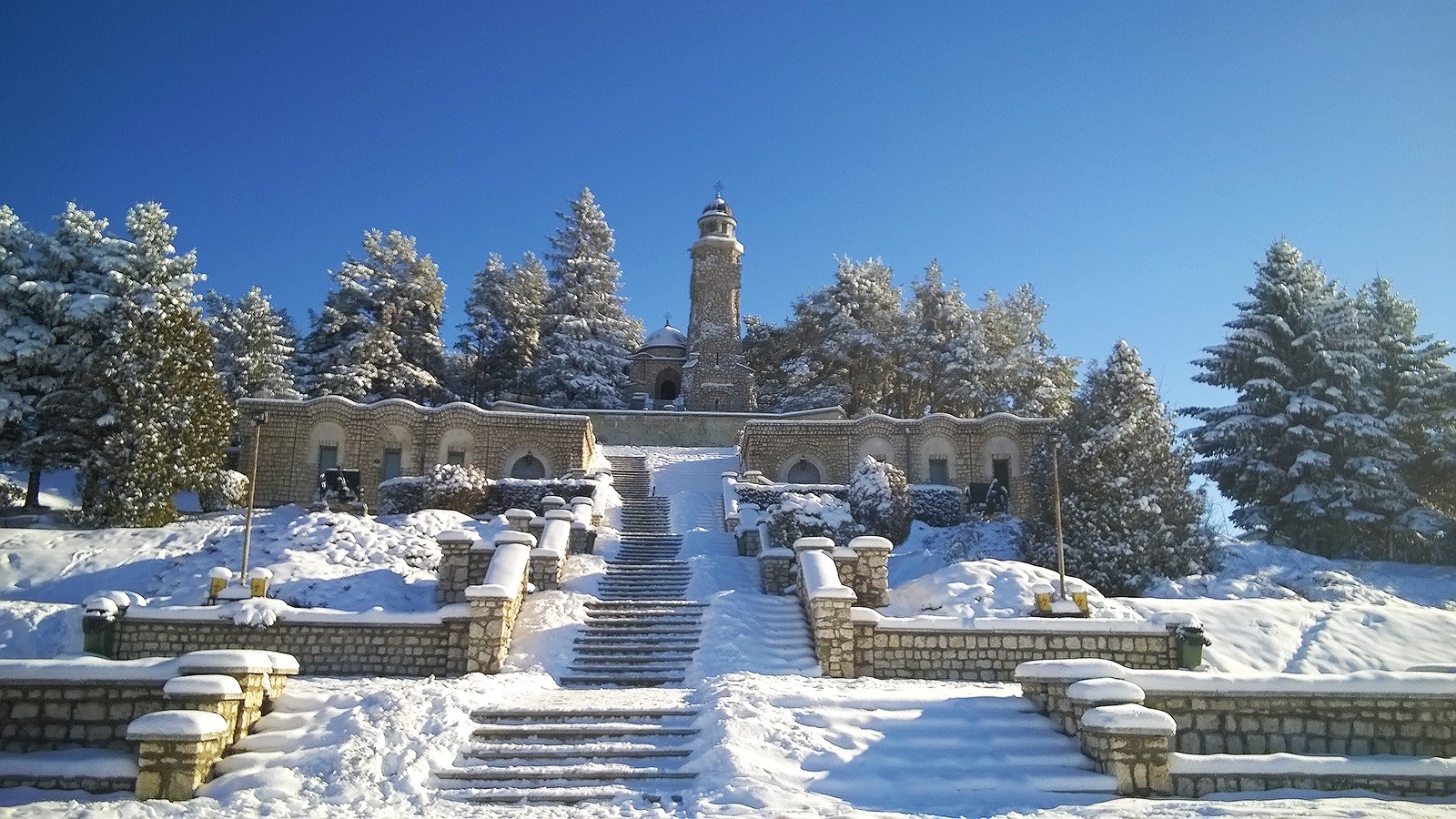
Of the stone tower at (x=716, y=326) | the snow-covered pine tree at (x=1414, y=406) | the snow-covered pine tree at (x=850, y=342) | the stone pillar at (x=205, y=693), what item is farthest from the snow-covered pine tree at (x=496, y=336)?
the stone pillar at (x=205, y=693)

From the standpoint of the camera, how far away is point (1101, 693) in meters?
7.05

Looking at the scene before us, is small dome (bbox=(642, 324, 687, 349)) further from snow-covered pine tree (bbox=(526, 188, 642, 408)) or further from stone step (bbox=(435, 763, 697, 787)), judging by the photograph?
stone step (bbox=(435, 763, 697, 787))

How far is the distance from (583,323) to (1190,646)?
31834 millimetres

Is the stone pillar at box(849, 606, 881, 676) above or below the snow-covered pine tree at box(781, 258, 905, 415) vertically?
below

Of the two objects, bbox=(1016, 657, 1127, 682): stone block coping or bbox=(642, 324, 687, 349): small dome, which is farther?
bbox=(642, 324, 687, 349): small dome

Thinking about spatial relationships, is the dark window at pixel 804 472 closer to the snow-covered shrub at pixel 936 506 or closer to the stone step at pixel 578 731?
the snow-covered shrub at pixel 936 506

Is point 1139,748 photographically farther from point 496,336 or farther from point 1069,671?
point 496,336

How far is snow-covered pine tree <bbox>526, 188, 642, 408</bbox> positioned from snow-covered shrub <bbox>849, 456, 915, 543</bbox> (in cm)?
2052

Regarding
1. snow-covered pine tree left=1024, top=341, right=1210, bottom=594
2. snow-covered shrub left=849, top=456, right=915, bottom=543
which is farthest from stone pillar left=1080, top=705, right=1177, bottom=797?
snow-covered shrub left=849, top=456, right=915, bottom=543

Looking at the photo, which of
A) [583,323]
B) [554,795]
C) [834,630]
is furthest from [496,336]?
[554,795]

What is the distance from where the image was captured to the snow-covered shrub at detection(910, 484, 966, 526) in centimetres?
2148

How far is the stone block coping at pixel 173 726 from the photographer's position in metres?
6.50

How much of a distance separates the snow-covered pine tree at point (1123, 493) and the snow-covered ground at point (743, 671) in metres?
0.73

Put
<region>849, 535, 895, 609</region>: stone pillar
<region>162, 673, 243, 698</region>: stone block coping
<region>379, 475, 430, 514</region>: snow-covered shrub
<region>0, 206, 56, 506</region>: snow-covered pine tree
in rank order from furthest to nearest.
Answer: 1. <region>0, 206, 56, 506</region>: snow-covered pine tree
2. <region>379, 475, 430, 514</region>: snow-covered shrub
3. <region>849, 535, 895, 609</region>: stone pillar
4. <region>162, 673, 243, 698</region>: stone block coping
